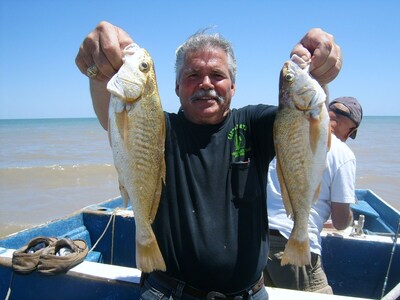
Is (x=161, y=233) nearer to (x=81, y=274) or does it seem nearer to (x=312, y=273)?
(x=81, y=274)

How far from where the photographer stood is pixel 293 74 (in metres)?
2.29

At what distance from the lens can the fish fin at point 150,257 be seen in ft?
6.92

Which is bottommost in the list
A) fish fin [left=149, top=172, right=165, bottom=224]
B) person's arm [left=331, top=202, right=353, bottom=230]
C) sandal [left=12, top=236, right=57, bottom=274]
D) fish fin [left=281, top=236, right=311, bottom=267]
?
sandal [left=12, top=236, right=57, bottom=274]

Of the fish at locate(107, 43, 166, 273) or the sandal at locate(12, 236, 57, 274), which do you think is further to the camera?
the sandal at locate(12, 236, 57, 274)

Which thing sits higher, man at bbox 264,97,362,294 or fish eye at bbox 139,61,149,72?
fish eye at bbox 139,61,149,72

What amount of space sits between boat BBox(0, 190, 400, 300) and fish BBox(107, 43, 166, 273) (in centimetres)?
75

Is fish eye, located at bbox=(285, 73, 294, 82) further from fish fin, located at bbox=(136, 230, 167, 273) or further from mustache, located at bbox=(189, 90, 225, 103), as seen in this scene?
fish fin, located at bbox=(136, 230, 167, 273)

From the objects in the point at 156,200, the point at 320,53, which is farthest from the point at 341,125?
the point at 156,200

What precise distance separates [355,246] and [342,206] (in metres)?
1.16

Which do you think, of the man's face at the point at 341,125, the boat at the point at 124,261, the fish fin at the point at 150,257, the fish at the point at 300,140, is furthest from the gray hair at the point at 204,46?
the man's face at the point at 341,125

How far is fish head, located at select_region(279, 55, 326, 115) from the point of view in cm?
225

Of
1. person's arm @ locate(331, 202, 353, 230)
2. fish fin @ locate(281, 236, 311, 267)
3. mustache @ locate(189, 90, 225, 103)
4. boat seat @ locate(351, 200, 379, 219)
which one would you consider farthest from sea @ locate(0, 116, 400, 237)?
fish fin @ locate(281, 236, 311, 267)

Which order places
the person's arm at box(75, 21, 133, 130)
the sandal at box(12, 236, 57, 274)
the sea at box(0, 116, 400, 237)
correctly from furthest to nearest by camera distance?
1. the sea at box(0, 116, 400, 237)
2. the sandal at box(12, 236, 57, 274)
3. the person's arm at box(75, 21, 133, 130)

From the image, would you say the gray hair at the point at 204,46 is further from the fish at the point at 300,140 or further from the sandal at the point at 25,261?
the sandal at the point at 25,261
